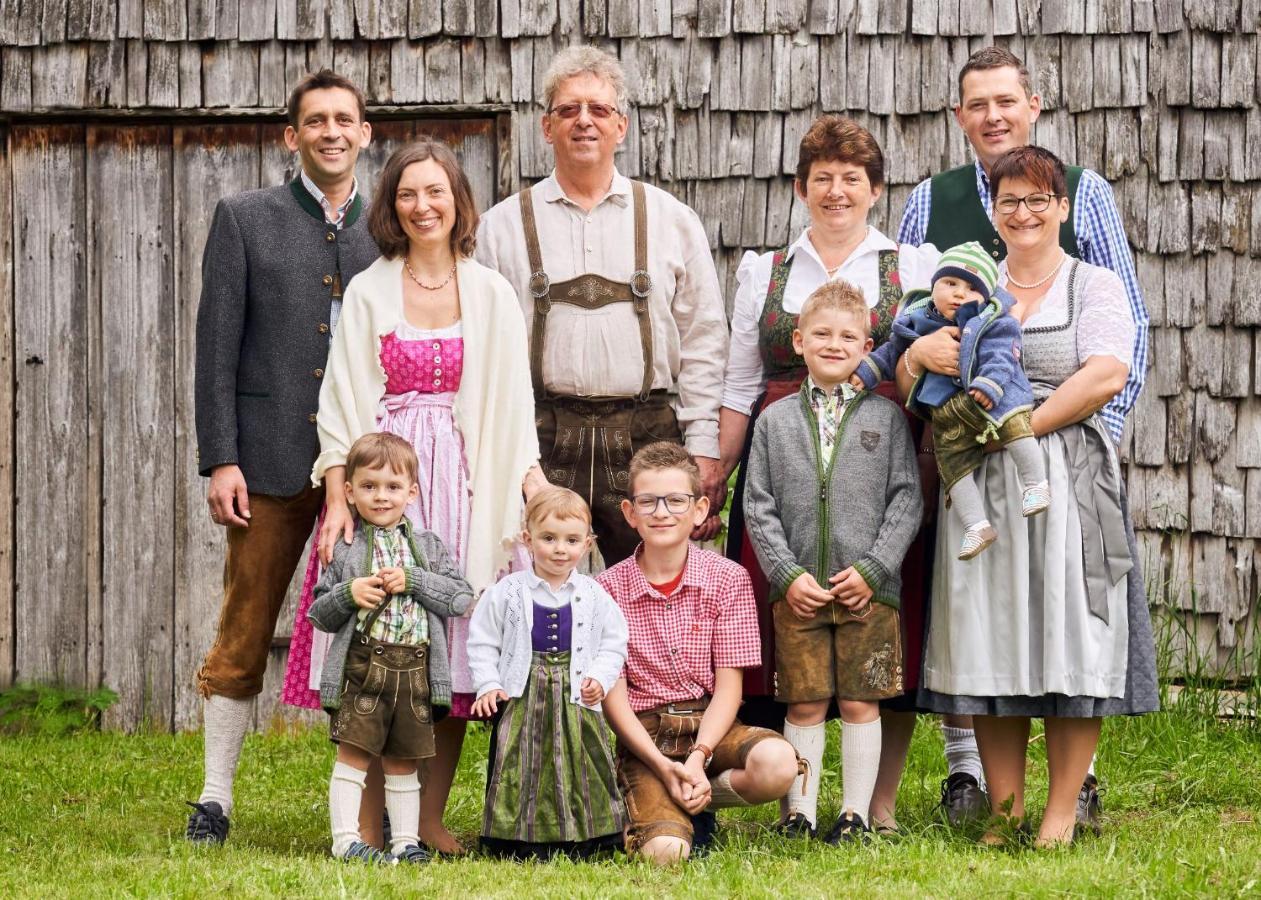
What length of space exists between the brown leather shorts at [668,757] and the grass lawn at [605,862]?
0.15m

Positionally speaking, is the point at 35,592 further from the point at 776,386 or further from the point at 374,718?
the point at 776,386

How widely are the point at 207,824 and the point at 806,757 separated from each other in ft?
5.43

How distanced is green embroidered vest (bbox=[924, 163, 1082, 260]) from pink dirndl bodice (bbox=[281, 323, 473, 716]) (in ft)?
4.83

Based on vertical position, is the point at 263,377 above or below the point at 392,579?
above

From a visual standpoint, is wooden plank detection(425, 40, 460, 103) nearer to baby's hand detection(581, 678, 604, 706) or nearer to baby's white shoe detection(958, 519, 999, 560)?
baby's hand detection(581, 678, 604, 706)

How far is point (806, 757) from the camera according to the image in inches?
162

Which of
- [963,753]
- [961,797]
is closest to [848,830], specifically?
[961,797]

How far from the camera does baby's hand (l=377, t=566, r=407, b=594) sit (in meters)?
3.88

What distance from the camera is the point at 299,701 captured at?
4082mm

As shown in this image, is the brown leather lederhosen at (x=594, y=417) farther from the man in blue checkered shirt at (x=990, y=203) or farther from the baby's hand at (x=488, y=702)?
the man in blue checkered shirt at (x=990, y=203)

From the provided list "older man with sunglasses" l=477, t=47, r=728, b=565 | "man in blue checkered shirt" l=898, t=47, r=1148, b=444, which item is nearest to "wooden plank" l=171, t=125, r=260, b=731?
"older man with sunglasses" l=477, t=47, r=728, b=565

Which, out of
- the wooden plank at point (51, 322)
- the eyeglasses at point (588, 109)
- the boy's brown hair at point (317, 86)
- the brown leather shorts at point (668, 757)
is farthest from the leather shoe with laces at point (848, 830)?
the wooden plank at point (51, 322)

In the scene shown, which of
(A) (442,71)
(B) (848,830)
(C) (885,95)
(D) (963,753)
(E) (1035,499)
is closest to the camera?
(E) (1035,499)

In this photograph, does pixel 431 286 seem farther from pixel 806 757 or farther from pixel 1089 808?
pixel 1089 808
